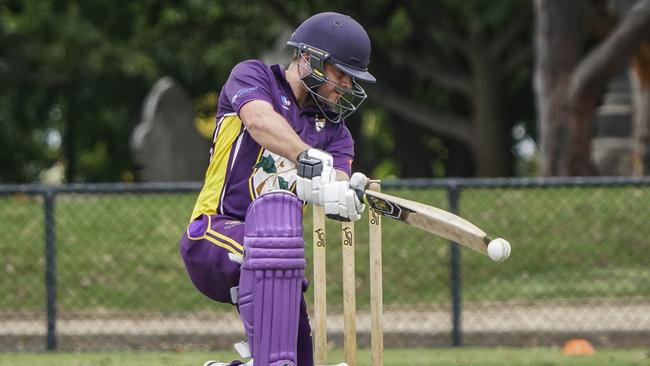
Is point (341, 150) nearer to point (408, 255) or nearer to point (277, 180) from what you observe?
point (277, 180)

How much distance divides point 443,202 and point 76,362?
5065mm

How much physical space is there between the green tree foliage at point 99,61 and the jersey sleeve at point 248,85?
64.8 feet

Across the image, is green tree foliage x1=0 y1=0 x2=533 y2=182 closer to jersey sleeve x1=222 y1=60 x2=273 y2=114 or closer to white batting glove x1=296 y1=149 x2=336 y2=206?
jersey sleeve x1=222 y1=60 x2=273 y2=114

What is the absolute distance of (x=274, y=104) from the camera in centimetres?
620

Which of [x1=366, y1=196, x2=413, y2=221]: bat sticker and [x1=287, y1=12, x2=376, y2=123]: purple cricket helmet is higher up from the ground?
[x1=287, y1=12, x2=376, y2=123]: purple cricket helmet

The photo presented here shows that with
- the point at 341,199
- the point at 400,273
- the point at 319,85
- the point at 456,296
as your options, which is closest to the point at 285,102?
the point at 319,85

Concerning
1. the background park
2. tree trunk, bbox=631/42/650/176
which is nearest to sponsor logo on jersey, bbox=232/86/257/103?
the background park

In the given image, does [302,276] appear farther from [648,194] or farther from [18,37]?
[18,37]

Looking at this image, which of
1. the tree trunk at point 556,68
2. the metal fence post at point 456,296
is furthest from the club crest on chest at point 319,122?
the tree trunk at point 556,68

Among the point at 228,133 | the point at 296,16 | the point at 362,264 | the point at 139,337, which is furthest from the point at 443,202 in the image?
the point at 296,16

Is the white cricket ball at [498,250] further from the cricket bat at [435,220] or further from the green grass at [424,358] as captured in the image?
the green grass at [424,358]

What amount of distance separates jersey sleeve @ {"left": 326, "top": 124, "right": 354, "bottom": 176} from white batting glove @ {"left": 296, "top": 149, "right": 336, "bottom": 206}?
1.98ft

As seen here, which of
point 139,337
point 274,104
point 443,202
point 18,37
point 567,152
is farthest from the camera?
point 18,37

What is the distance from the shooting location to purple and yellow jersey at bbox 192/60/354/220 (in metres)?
6.19
